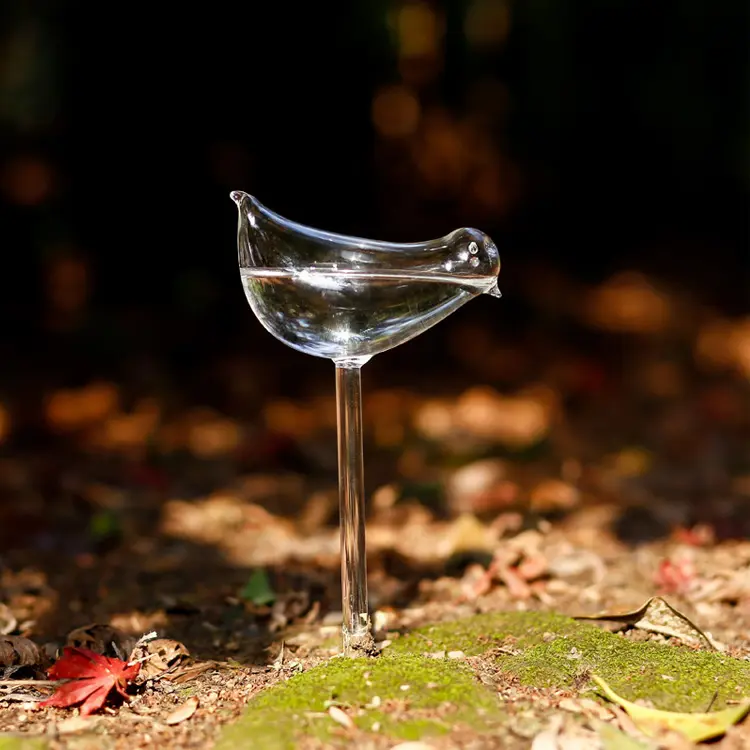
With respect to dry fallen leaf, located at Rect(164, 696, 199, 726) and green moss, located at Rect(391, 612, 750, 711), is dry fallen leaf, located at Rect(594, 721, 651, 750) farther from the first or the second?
dry fallen leaf, located at Rect(164, 696, 199, 726)

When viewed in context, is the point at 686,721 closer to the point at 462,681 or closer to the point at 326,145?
the point at 462,681

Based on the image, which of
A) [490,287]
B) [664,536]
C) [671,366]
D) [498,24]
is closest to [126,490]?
[664,536]

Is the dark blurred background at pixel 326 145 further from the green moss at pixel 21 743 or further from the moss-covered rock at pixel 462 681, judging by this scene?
the green moss at pixel 21 743

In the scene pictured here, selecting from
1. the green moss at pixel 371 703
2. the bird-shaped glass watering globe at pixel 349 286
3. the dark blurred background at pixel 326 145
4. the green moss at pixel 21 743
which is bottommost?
the green moss at pixel 21 743


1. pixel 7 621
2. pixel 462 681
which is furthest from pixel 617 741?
pixel 7 621

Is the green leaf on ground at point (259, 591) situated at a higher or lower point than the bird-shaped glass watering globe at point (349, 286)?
lower

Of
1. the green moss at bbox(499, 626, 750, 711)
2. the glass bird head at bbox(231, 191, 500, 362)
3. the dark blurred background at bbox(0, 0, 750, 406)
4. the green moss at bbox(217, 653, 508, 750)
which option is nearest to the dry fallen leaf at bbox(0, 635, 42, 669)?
the green moss at bbox(217, 653, 508, 750)

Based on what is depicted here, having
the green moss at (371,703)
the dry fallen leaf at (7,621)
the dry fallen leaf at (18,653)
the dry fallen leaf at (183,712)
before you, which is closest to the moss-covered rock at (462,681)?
the green moss at (371,703)

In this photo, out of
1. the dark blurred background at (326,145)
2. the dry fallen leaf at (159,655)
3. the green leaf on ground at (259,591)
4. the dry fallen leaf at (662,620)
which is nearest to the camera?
the dry fallen leaf at (159,655)
